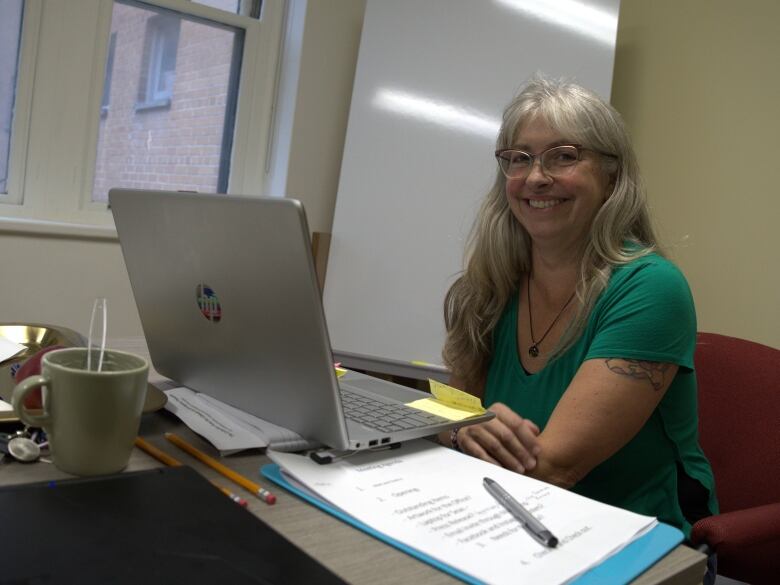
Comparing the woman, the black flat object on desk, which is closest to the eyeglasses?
the woman

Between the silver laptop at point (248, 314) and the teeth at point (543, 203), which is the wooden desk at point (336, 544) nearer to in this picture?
the silver laptop at point (248, 314)

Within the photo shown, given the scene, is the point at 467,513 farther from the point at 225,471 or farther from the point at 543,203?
the point at 543,203

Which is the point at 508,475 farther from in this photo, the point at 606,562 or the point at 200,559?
the point at 200,559

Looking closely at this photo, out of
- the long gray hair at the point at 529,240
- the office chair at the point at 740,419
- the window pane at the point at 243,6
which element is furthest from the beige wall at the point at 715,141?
the window pane at the point at 243,6

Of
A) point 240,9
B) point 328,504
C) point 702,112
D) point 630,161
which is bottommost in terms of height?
point 328,504

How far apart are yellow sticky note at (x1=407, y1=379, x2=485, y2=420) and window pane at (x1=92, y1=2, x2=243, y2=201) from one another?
1812 millimetres

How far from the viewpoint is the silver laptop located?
0.72 meters

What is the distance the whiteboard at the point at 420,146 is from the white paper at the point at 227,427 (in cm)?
148

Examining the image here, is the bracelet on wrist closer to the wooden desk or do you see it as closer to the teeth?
the wooden desk

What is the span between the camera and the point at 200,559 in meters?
0.53

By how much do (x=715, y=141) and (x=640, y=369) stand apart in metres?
1.22

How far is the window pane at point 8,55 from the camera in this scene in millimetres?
2203

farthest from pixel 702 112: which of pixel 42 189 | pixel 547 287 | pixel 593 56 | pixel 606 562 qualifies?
pixel 42 189

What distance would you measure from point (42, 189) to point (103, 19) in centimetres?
55
